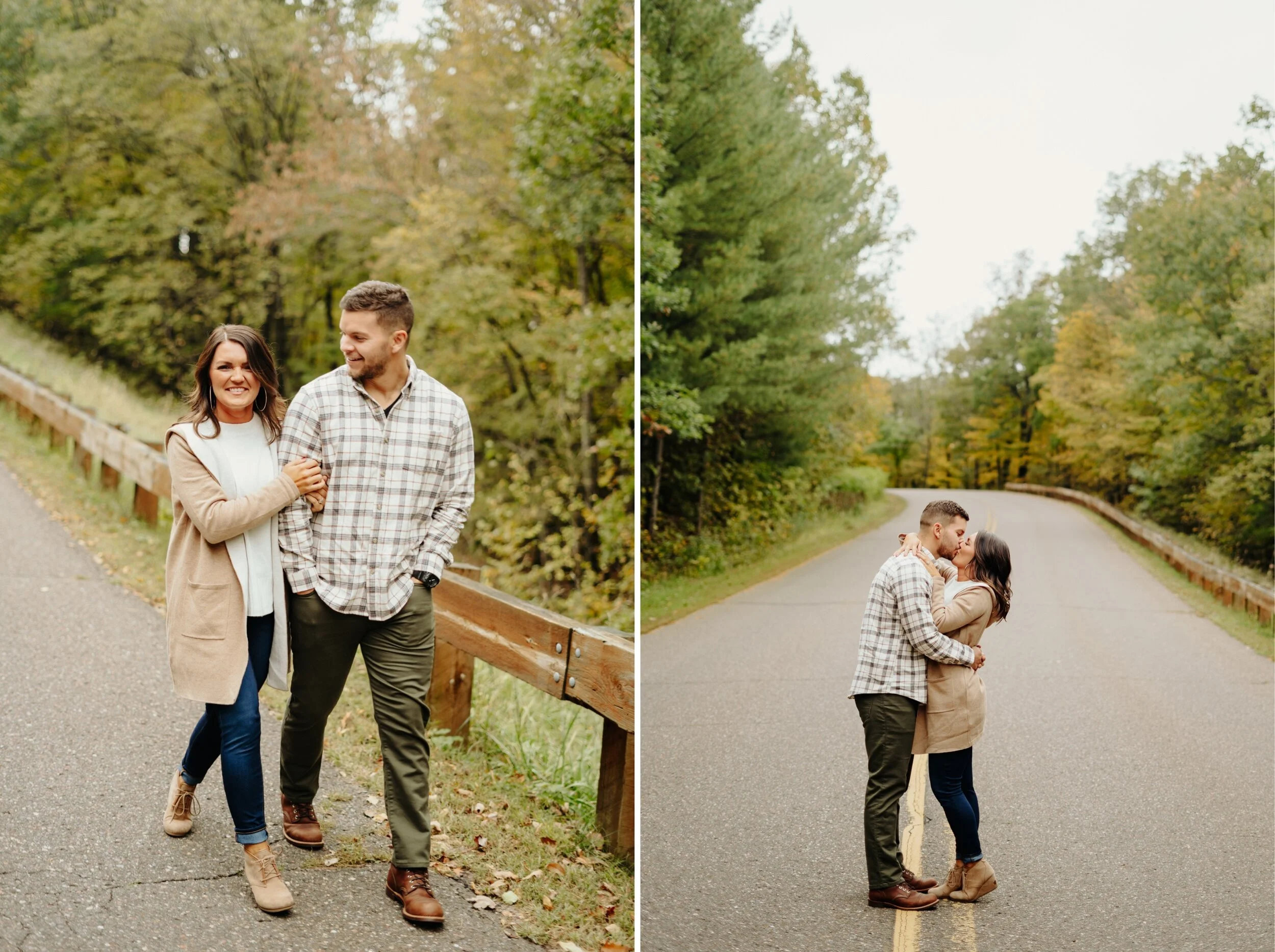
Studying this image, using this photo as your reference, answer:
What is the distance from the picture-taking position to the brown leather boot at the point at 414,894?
8.64 ft

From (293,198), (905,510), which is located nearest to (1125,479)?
(905,510)

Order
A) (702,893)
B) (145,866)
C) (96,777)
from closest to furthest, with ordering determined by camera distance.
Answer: (145,866), (96,777), (702,893)

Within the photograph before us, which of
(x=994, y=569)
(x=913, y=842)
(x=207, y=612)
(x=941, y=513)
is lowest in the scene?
(x=913, y=842)

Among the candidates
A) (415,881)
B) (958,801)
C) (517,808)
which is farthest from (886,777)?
(415,881)

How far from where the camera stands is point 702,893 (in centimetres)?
339

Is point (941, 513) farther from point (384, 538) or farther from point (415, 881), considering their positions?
point (415, 881)

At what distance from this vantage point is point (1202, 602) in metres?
3.78

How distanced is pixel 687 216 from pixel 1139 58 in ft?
6.39

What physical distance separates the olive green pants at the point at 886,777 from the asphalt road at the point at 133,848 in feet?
3.54

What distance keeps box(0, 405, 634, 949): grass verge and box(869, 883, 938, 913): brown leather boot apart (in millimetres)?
790

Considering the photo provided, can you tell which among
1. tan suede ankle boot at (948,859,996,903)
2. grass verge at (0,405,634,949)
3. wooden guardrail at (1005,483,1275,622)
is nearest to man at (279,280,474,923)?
grass verge at (0,405,634,949)

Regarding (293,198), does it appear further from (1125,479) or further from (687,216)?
(1125,479)

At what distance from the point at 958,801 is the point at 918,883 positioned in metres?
0.29

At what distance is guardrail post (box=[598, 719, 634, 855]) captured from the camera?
339 cm
